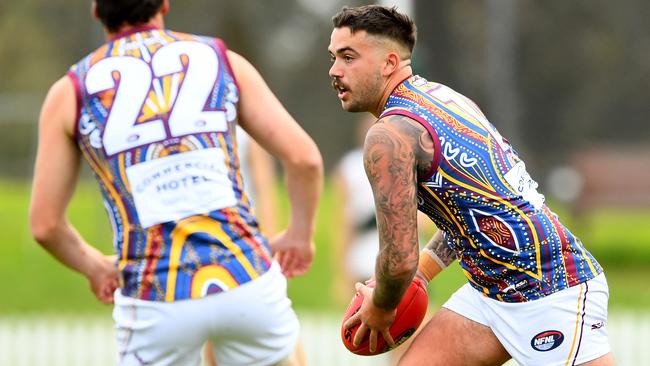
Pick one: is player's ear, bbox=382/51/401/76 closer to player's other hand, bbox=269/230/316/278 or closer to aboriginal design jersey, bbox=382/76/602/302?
aboriginal design jersey, bbox=382/76/602/302

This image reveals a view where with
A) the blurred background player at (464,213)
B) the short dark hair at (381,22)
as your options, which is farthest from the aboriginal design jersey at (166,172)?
the short dark hair at (381,22)

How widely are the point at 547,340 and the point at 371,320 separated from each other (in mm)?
664

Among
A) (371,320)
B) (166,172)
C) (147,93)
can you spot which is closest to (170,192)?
(166,172)

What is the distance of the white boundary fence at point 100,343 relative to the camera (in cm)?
940

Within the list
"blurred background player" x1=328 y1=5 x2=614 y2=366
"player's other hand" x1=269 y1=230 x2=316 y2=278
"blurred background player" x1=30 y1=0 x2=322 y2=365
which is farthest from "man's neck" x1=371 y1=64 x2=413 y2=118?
"player's other hand" x1=269 y1=230 x2=316 y2=278

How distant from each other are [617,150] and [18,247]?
11.5 meters

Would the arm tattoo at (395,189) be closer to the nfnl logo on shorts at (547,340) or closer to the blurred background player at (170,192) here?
the nfnl logo on shorts at (547,340)

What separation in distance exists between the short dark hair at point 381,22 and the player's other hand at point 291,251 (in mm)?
1193

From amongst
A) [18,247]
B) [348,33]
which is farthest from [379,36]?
[18,247]

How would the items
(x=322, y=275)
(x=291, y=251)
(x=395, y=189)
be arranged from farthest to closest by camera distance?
(x=322, y=275) < (x=291, y=251) < (x=395, y=189)

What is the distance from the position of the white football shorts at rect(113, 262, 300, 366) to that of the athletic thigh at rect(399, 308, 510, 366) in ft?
1.78

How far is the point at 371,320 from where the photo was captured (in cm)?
434

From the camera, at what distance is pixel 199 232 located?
4566mm

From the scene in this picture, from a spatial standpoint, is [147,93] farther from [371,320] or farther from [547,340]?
[547,340]
